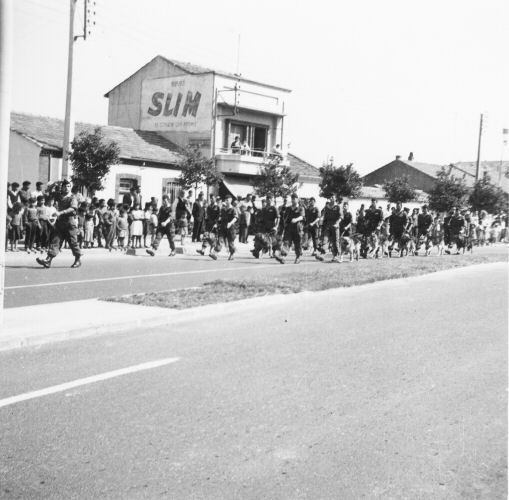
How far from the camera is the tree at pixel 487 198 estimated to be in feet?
158

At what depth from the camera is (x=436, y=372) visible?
257 inches

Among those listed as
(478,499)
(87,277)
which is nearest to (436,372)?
(478,499)

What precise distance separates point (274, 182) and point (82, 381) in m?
31.3

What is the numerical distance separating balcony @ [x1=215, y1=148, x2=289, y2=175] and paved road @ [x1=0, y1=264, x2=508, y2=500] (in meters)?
30.6

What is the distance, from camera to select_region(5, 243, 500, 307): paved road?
1105 centimetres

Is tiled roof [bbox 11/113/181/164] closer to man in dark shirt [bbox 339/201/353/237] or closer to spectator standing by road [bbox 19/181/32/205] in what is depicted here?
spectator standing by road [bbox 19/181/32/205]

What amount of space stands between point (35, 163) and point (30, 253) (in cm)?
1328

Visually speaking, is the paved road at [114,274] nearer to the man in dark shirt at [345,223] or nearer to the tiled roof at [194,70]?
the man in dark shirt at [345,223]

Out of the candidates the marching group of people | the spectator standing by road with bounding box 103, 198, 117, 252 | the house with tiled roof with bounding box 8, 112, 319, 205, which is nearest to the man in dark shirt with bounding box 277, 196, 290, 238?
the marching group of people

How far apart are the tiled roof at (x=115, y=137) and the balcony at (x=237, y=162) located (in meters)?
2.62

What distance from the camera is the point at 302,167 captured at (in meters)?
46.1

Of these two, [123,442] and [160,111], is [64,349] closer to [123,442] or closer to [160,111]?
[123,442]

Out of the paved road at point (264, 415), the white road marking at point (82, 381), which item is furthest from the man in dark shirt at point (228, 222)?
the white road marking at point (82, 381)

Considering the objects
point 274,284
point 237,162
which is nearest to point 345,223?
point 274,284
